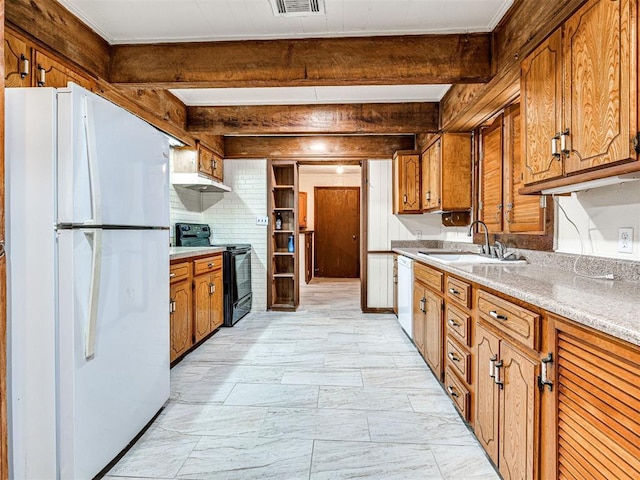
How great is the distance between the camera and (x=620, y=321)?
0.90 metres

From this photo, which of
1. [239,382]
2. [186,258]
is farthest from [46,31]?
[239,382]

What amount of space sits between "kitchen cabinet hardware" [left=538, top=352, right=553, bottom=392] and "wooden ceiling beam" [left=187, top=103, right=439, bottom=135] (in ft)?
9.78

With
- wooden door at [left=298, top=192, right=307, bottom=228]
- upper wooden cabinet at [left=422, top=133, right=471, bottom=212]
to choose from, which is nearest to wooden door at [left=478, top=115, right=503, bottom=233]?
upper wooden cabinet at [left=422, top=133, right=471, bottom=212]

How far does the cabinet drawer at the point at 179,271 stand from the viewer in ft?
9.41

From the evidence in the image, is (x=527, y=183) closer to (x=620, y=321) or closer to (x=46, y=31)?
(x=620, y=321)

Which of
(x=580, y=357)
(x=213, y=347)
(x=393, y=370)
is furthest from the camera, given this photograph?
(x=213, y=347)

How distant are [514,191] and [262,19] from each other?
2099 mm

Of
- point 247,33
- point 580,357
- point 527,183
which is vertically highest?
point 247,33

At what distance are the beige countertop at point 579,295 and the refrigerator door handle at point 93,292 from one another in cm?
168

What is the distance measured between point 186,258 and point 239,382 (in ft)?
3.76

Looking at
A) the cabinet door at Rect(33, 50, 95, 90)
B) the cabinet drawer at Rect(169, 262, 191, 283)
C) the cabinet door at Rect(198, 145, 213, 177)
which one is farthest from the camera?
the cabinet door at Rect(198, 145, 213, 177)

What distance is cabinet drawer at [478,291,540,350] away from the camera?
4.18 feet

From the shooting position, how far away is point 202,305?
351 centimetres

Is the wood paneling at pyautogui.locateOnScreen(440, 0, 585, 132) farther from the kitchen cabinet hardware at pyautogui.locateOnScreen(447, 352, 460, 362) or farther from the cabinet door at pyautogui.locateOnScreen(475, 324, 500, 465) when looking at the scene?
the kitchen cabinet hardware at pyautogui.locateOnScreen(447, 352, 460, 362)
